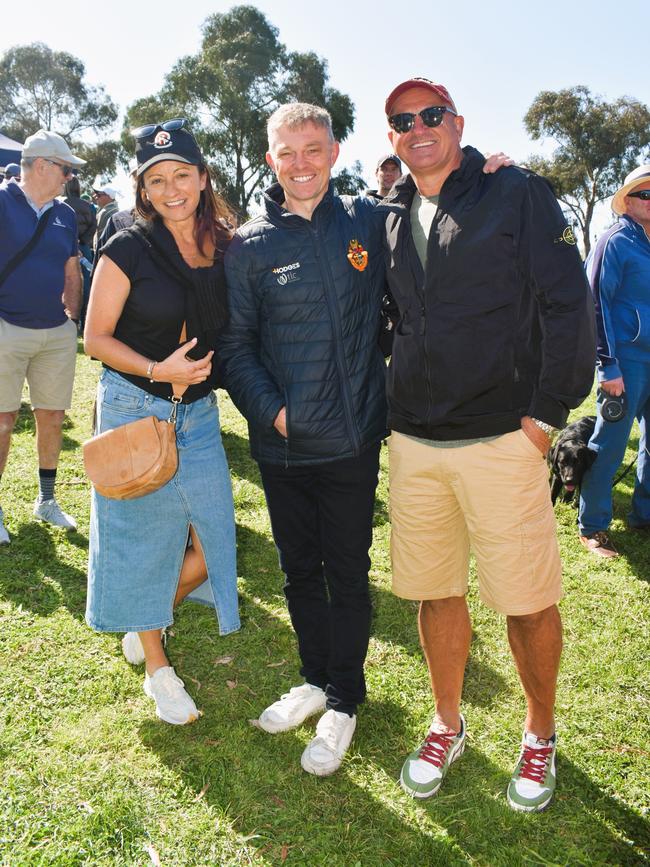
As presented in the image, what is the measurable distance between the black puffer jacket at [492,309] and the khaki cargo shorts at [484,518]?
121mm

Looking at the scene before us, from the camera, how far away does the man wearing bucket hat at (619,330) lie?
4.43 m

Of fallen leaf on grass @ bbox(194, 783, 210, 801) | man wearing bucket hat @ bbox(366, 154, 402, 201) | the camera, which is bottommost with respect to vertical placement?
fallen leaf on grass @ bbox(194, 783, 210, 801)

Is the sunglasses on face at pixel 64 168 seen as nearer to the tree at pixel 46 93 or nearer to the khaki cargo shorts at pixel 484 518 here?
the khaki cargo shorts at pixel 484 518

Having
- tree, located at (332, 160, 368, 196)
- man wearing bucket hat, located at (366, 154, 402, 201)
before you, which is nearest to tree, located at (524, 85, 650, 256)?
tree, located at (332, 160, 368, 196)

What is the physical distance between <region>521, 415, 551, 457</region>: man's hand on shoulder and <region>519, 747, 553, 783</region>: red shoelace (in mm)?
1187

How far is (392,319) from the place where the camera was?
2719 mm

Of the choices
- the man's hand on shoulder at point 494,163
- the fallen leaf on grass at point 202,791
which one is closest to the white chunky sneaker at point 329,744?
the fallen leaf on grass at point 202,791

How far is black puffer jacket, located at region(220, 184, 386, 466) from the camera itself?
2518 millimetres

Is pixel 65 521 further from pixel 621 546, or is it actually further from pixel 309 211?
pixel 621 546

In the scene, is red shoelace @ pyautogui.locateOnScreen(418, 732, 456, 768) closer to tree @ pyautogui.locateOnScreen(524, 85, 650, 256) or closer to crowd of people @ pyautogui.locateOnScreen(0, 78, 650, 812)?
crowd of people @ pyautogui.locateOnScreen(0, 78, 650, 812)

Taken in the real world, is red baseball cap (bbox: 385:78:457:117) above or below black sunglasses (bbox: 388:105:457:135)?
above

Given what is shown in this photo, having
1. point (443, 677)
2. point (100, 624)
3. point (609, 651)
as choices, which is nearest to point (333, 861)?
point (443, 677)

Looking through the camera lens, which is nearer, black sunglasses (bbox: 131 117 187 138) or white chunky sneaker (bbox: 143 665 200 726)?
black sunglasses (bbox: 131 117 187 138)

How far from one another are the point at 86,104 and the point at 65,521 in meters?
56.1
